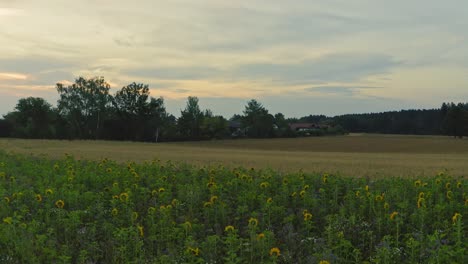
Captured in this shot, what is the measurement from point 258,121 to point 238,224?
100476 millimetres

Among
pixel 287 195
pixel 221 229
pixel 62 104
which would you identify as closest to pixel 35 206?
pixel 221 229

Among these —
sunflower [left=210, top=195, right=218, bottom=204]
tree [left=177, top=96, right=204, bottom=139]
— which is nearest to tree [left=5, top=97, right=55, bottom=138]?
tree [left=177, top=96, right=204, bottom=139]

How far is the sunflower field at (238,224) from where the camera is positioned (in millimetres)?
6703

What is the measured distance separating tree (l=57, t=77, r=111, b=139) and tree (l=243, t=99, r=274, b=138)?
32.9 metres

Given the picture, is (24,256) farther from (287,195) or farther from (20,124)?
(20,124)

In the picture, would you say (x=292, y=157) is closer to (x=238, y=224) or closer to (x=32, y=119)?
(x=238, y=224)

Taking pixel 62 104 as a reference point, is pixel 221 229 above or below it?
below

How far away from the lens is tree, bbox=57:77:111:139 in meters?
92.3

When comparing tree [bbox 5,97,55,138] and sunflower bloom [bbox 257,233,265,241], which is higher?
tree [bbox 5,97,55,138]

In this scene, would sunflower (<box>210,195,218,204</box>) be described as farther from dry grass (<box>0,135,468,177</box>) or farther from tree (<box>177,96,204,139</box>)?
tree (<box>177,96,204,139</box>)

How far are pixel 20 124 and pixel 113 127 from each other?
61.7 ft

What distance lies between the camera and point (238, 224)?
8836 mm

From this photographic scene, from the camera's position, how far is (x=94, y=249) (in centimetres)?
737

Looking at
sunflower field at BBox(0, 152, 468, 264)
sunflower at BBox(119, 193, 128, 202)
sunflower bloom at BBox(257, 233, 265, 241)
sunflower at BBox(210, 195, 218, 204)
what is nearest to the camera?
sunflower bloom at BBox(257, 233, 265, 241)
